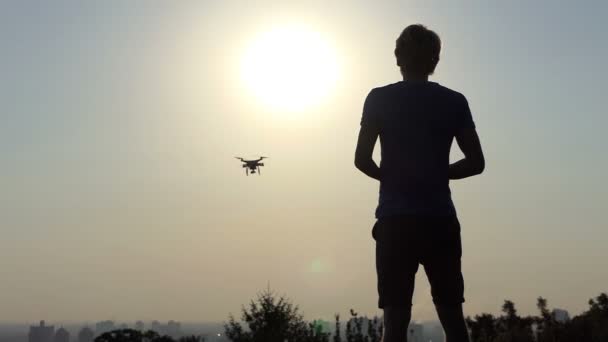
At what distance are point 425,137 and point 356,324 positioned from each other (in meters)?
18.8

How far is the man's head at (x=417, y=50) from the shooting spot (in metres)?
5.33

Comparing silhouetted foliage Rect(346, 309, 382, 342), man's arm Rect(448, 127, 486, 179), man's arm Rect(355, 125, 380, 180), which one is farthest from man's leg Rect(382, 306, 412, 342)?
silhouetted foliage Rect(346, 309, 382, 342)

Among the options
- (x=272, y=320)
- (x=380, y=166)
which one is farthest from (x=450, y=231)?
(x=272, y=320)

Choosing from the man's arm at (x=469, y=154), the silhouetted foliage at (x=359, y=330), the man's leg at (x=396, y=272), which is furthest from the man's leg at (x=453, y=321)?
the silhouetted foliage at (x=359, y=330)

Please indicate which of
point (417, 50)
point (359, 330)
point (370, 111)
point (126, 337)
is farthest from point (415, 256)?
point (126, 337)

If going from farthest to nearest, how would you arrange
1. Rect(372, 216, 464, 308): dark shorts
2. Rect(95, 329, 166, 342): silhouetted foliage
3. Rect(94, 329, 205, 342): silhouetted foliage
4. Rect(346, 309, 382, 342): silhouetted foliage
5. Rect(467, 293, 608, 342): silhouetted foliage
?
Rect(95, 329, 166, 342): silhouetted foliage
Rect(94, 329, 205, 342): silhouetted foliage
Rect(346, 309, 382, 342): silhouetted foliage
Rect(467, 293, 608, 342): silhouetted foliage
Rect(372, 216, 464, 308): dark shorts

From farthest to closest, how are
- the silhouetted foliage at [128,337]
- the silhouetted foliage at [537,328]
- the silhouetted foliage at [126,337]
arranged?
the silhouetted foliage at [126,337], the silhouetted foliage at [128,337], the silhouetted foliage at [537,328]

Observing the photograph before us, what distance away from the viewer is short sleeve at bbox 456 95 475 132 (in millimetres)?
5324

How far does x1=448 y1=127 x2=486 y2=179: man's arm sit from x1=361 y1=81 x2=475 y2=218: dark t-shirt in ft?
0.27

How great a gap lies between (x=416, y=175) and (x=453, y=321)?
3.17 feet

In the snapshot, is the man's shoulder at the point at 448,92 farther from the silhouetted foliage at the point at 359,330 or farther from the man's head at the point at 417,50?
the silhouetted foliage at the point at 359,330

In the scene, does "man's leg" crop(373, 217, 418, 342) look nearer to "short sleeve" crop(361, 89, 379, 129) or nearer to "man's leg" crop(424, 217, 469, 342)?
"man's leg" crop(424, 217, 469, 342)

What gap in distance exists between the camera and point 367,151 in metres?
5.29

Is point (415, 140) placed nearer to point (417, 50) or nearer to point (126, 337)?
point (417, 50)
